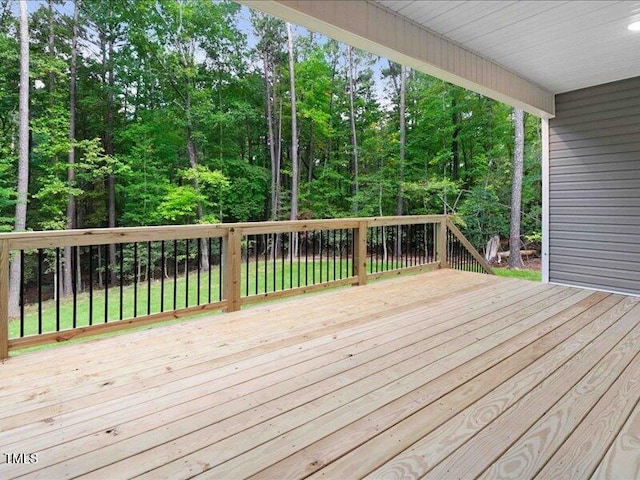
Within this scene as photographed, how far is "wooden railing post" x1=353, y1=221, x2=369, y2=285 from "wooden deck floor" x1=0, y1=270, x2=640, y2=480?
4.75ft

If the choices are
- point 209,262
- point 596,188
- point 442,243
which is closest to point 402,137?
point 442,243

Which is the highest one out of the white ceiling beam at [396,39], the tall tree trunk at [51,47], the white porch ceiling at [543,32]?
the tall tree trunk at [51,47]

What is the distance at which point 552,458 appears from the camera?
1430 millimetres

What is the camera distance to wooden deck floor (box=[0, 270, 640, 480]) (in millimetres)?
1396

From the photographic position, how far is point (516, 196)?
1063cm

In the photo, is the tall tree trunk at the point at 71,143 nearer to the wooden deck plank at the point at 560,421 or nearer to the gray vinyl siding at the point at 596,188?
the gray vinyl siding at the point at 596,188

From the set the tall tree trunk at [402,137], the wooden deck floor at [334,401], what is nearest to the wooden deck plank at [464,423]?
the wooden deck floor at [334,401]

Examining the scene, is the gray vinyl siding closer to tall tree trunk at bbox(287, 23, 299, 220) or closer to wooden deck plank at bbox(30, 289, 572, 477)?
wooden deck plank at bbox(30, 289, 572, 477)

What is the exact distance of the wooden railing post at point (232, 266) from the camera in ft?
11.2

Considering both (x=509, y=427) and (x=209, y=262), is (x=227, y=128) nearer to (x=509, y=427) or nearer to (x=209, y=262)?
(x=209, y=262)

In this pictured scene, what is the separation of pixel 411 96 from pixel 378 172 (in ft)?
9.71

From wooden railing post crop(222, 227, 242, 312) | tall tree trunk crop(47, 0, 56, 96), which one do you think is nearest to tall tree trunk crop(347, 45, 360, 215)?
tall tree trunk crop(47, 0, 56, 96)

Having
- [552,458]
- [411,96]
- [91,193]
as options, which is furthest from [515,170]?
[91,193]

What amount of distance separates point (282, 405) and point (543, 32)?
3438 millimetres
